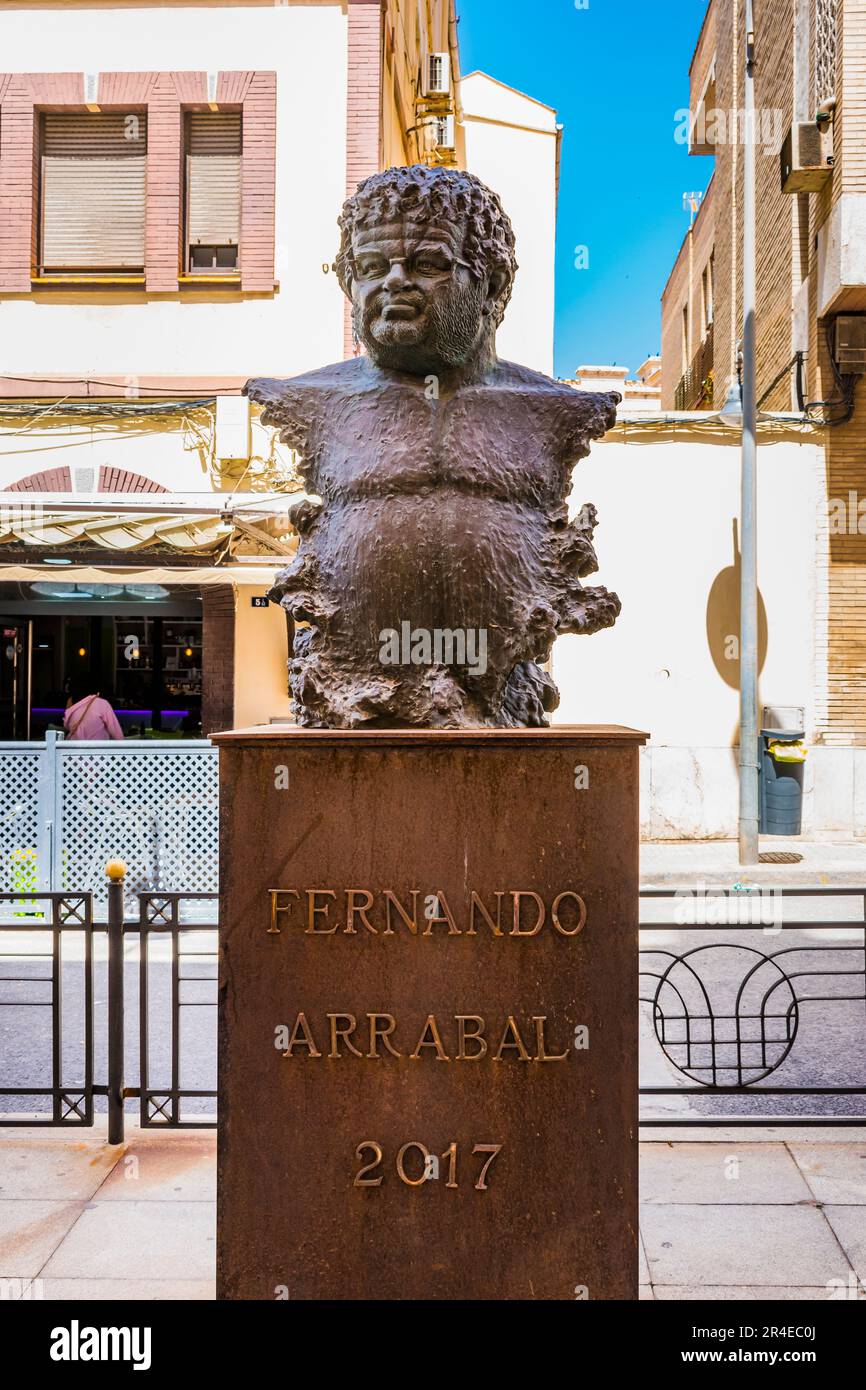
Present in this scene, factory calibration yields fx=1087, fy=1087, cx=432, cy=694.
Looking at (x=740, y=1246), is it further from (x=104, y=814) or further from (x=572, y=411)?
(x=104, y=814)

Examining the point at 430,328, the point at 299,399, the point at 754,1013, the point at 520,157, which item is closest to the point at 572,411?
the point at 430,328

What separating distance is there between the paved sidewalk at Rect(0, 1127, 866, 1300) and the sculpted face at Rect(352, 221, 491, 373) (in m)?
3.00

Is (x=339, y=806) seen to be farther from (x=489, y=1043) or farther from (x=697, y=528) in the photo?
(x=697, y=528)

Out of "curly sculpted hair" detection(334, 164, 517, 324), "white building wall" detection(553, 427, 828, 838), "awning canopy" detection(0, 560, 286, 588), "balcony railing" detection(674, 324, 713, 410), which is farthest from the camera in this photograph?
"balcony railing" detection(674, 324, 713, 410)

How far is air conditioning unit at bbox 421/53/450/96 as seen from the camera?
59.0 feet

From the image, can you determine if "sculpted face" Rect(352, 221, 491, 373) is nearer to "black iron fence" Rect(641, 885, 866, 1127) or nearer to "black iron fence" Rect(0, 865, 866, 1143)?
"black iron fence" Rect(641, 885, 866, 1127)

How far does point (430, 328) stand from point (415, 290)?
11 cm

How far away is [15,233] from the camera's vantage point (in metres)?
12.5

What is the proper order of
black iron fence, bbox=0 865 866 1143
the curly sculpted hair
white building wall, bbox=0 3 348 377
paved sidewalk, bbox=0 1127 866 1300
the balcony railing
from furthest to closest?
the balcony railing
white building wall, bbox=0 3 348 377
black iron fence, bbox=0 865 866 1143
paved sidewalk, bbox=0 1127 866 1300
the curly sculpted hair

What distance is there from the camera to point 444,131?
17719mm

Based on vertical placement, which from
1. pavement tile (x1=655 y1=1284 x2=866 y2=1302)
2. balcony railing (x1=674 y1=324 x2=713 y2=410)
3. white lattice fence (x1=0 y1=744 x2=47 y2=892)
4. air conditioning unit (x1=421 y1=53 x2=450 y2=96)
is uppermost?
air conditioning unit (x1=421 y1=53 x2=450 y2=96)

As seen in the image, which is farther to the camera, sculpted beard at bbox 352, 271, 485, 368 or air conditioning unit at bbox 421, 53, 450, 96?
air conditioning unit at bbox 421, 53, 450, 96

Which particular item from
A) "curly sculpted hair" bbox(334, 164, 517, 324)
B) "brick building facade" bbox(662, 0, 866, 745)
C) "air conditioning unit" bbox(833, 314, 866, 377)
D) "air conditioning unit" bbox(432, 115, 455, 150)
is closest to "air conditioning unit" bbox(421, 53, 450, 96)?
"air conditioning unit" bbox(432, 115, 455, 150)

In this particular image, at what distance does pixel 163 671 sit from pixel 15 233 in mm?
5362
